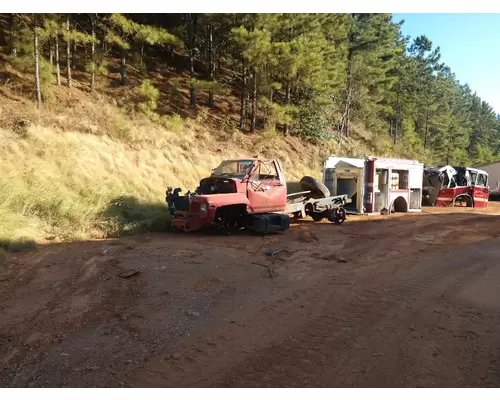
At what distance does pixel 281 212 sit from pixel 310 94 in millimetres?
16263

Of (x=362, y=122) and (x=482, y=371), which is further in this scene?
(x=362, y=122)

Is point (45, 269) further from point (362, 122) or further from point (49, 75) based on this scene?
point (362, 122)

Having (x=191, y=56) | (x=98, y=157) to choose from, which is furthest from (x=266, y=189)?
(x=191, y=56)

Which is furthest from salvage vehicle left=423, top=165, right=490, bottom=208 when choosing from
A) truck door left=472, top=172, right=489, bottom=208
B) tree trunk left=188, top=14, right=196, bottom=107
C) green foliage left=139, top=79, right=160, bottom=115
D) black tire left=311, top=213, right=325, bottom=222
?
green foliage left=139, top=79, right=160, bottom=115

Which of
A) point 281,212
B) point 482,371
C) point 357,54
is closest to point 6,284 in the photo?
point 482,371

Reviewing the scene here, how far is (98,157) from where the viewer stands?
14695 millimetres

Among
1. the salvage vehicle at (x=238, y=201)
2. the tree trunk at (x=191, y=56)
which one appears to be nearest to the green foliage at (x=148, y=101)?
the tree trunk at (x=191, y=56)

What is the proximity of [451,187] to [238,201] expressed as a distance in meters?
15.6

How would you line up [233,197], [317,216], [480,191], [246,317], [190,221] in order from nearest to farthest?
[246,317]
[190,221]
[233,197]
[317,216]
[480,191]

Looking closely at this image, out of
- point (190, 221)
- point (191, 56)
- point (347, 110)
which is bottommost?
point (190, 221)

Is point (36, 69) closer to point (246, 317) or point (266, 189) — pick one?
point (266, 189)

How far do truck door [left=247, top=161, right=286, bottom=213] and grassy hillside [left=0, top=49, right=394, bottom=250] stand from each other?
299 cm

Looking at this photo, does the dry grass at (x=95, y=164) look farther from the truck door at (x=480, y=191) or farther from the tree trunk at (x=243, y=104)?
the truck door at (x=480, y=191)

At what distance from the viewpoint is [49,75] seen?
17.2m
